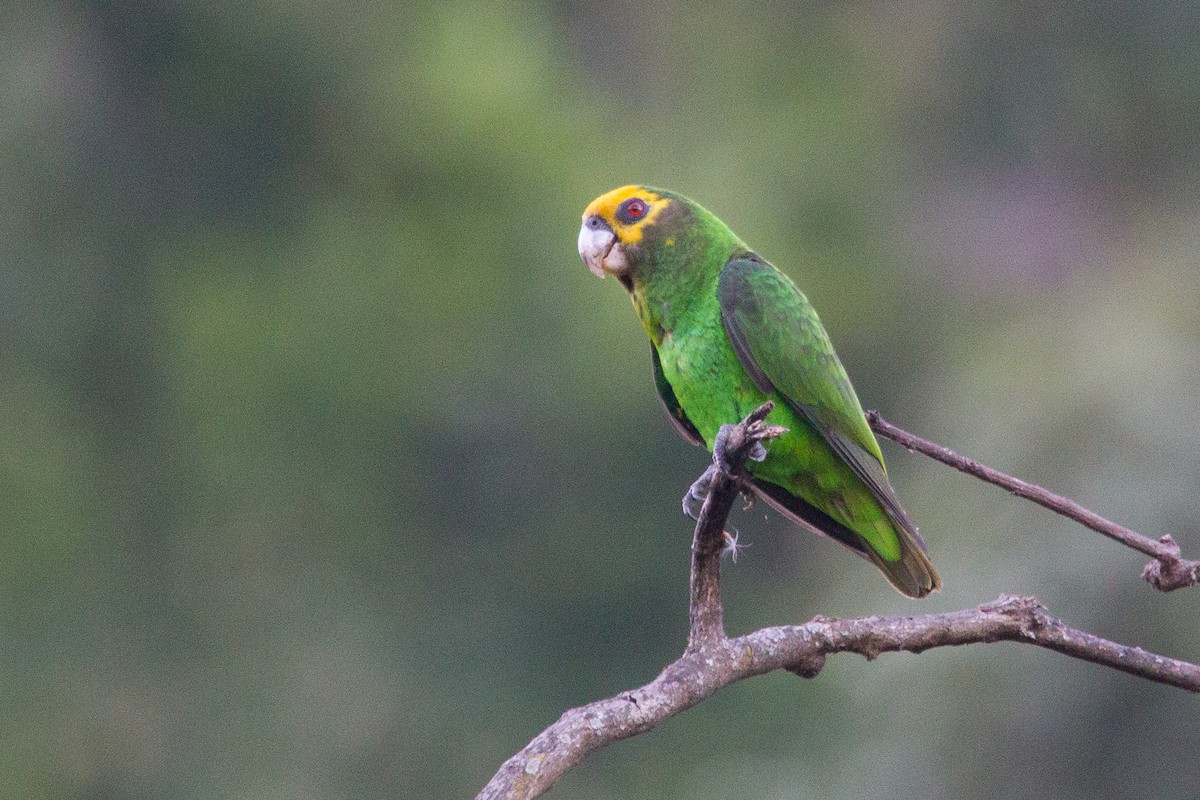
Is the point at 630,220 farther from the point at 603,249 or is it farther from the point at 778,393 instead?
the point at 778,393

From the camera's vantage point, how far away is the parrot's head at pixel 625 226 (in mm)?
4117

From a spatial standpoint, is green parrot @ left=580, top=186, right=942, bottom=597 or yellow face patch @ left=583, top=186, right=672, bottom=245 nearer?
green parrot @ left=580, top=186, right=942, bottom=597

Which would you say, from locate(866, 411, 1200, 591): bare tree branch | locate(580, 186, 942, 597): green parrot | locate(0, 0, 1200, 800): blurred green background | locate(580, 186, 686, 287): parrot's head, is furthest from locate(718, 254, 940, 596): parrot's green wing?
locate(0, 0, 1200, 800): blurred green background

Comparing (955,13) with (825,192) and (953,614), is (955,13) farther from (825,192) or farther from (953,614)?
(953,614)

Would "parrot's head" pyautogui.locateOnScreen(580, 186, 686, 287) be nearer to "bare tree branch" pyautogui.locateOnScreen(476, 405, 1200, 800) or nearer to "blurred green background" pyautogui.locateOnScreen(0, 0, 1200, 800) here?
"bare tree branch" pyautogui.locateOnScreen(476, 405, 1200, 800)

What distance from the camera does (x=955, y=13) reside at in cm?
2056

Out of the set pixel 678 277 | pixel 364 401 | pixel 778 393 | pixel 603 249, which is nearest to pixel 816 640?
pixel 778 393

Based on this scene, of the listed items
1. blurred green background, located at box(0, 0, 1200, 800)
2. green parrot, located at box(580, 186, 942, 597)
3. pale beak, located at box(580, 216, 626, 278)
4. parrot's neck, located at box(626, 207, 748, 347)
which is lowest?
green parrot, located at box(580, 186, 942, 597)

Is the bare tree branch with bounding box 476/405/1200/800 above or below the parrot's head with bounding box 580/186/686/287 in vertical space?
below

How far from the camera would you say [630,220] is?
4160 millimetres

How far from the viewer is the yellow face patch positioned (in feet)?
13.6

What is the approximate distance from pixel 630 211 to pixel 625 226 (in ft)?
0.15

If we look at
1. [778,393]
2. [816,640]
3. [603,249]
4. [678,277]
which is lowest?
[816,640]

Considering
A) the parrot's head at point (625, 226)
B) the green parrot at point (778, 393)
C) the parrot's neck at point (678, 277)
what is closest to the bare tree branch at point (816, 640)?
the green parrot at point (778, 393)
